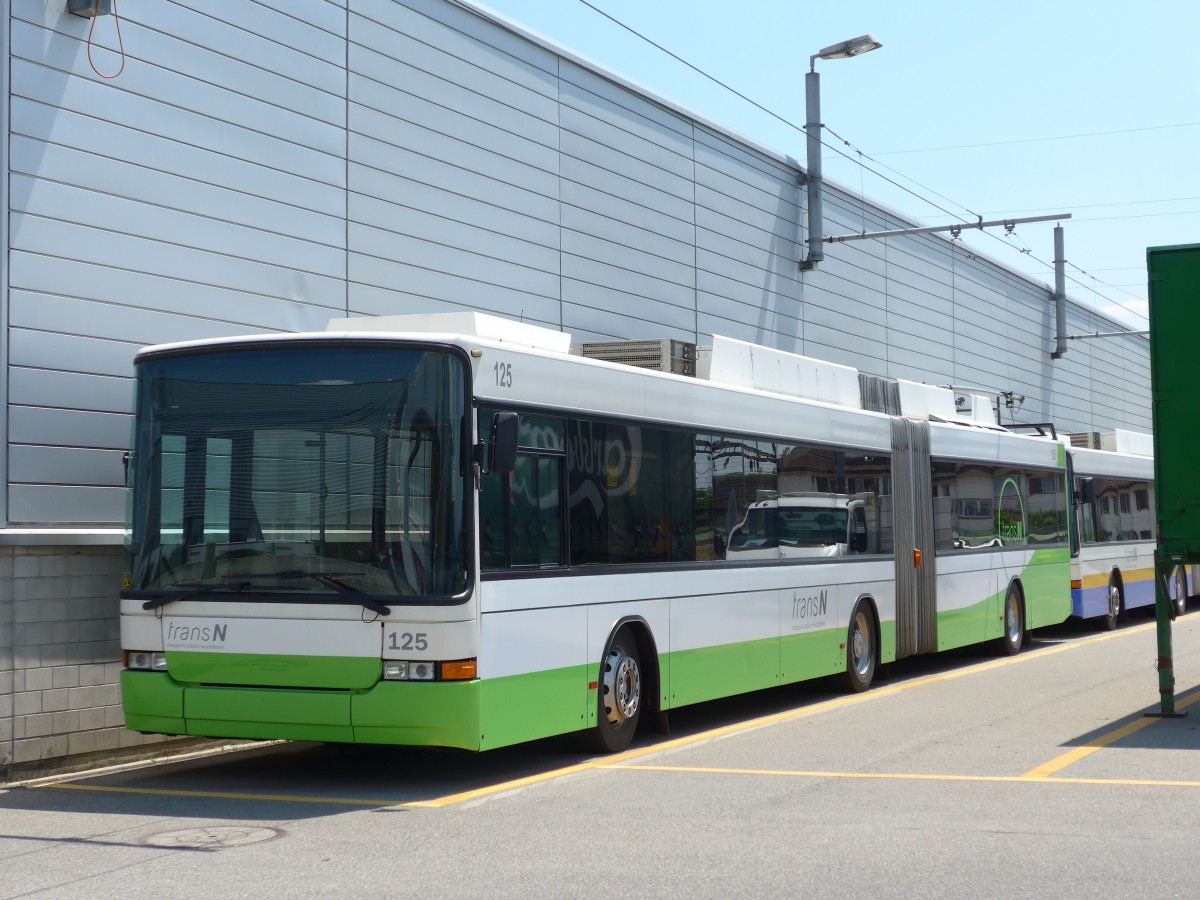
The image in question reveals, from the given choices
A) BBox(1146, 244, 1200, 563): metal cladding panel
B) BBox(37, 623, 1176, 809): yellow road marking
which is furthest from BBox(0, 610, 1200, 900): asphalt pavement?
BBox(1146, 244, 1200, 563): metal cladding panel

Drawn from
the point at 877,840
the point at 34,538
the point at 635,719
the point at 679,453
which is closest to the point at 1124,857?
the point at 877,840

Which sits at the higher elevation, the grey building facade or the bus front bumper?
the grey building facade

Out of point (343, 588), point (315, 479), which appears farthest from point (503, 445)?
point (343, 588)

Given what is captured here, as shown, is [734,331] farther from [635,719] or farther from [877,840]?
[877,840]

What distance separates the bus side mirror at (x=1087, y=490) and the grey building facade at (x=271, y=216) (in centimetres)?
550

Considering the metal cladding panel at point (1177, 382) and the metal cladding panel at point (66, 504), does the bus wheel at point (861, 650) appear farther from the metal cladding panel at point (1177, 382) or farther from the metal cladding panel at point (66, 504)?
the metal cladding panel at point (66, 504)

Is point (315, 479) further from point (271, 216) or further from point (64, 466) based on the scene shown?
point (271, 216)

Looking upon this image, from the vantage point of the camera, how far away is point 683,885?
268 inches

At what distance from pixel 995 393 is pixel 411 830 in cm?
2818

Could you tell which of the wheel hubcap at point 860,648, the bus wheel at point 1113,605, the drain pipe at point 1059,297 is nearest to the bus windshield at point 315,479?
the wheel hubcap at point 860,648

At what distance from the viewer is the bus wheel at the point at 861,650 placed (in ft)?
51.0

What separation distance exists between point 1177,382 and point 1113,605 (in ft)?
43.2

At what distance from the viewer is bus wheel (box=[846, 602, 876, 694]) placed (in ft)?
51.0

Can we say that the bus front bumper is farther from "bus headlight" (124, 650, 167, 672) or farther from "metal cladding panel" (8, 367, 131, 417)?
"metal cladding panel" (8, 367, 131, 417)
